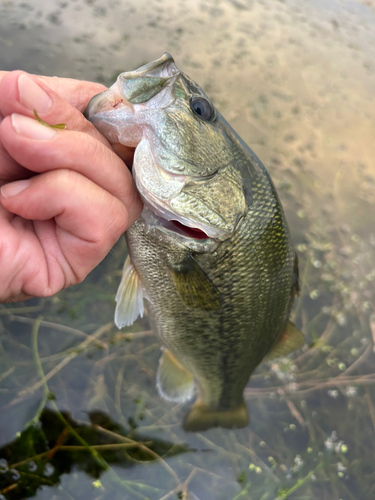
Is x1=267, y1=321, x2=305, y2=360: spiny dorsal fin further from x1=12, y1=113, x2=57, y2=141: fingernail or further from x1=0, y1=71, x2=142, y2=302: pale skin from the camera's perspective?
x1=12, y1=113, x2=57, y2=141: fingernail

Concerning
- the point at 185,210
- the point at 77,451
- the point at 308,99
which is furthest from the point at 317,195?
the point at 77,451

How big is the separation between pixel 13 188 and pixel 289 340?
1419 mm

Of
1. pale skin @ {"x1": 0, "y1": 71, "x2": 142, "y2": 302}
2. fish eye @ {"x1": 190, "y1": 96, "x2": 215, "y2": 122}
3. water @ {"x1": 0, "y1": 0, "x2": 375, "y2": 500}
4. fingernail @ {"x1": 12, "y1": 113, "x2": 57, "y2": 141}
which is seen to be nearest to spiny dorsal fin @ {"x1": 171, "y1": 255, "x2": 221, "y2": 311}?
pale skin @ {"x1": 0, "y1": 71, "x2": 142, "y2": 302}

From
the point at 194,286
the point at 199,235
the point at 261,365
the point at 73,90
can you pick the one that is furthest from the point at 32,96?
the point at 261,365

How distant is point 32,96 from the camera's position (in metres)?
0.82

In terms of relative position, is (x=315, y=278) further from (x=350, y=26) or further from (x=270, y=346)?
(x=350, y=26)

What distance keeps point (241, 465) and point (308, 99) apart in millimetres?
3055

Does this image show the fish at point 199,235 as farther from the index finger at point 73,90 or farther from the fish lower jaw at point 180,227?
the index finger at point 73,90

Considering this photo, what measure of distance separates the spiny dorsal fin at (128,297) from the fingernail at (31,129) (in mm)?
709

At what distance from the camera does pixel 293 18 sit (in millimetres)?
3383

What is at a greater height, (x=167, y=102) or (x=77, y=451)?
(x=167, y=102)

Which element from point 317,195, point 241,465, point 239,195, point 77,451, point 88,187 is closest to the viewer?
point 88,187

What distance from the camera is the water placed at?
202cm

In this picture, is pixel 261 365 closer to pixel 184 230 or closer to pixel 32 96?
pixel 184 230
